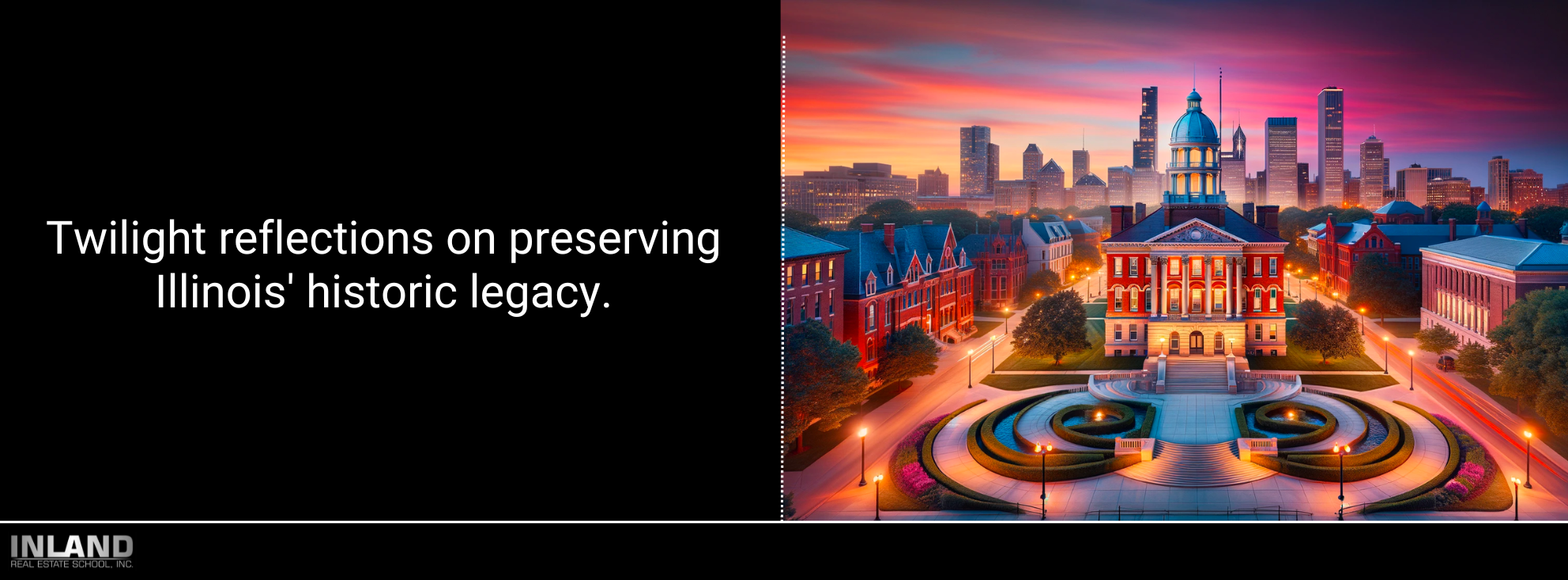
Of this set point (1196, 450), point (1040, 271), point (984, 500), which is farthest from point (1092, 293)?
point (984, 500)

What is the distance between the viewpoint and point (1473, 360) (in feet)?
91.8

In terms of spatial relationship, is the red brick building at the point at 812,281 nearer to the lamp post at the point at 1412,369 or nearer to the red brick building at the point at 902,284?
the red brick building at the point at 902,284

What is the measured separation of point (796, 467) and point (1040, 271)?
2465 centimetres

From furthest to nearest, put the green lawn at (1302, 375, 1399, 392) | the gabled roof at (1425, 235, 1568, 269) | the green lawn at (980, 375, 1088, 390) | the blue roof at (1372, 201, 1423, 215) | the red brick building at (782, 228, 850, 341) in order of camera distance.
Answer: the green lawn at (980, 375, 1088, 390)
the green lawn at (1302, 375, 1399, 392)
the red brick building at (782, 228, 850, 341)
the blue roof at (1372, 201, 1423, 215)
the gabled roof at (1425, 235, 1568, 269)

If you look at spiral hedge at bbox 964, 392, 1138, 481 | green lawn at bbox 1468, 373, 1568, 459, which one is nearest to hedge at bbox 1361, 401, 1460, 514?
green lawn at bbox 1468, 373, 1568, 459

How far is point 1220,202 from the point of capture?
3412 centimetres

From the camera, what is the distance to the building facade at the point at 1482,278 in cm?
2600

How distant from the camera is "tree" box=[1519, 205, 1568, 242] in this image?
79.3ft

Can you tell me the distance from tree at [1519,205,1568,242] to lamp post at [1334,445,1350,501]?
802 centimetres

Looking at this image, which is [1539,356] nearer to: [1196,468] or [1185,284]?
[1185,284]

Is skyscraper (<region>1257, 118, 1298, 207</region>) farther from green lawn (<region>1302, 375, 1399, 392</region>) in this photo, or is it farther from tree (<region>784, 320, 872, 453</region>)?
tree (<region>784, 320, 872, 453</region>)

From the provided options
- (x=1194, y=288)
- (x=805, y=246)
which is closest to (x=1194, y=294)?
(x=1194, y=288)

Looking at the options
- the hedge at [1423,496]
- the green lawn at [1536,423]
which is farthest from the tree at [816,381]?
the green lawn at [1536,423]

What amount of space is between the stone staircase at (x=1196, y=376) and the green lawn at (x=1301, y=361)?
1.91 m
